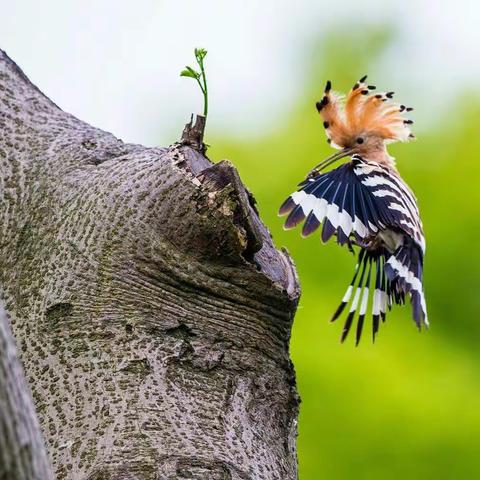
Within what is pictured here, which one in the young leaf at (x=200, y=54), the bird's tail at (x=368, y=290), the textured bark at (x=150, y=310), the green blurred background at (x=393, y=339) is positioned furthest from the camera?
the green blurred background at (x=393, y=339)

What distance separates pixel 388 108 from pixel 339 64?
5.38ft

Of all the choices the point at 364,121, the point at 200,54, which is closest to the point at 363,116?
the point at 364,121

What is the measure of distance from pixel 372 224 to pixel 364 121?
1.29ft

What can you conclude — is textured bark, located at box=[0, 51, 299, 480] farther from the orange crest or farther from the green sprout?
the orange crest

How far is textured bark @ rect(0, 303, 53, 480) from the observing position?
22.9 inches

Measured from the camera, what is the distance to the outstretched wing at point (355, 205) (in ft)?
6.42

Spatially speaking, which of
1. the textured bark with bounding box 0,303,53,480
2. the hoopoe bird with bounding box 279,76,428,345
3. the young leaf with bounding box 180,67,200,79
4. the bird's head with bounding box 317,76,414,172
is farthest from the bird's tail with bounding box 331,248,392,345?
the textured bark with bounding box 0,303,53,480

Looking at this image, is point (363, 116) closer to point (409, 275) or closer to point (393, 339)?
point (409, 275)

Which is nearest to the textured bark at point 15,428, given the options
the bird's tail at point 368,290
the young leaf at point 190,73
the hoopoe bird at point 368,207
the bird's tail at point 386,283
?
the young leaf at point 190,73

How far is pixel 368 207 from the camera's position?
2145 millimetres

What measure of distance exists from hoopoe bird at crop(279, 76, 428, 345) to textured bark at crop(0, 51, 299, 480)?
0.69 meters

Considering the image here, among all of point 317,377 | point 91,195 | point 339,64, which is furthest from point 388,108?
point 339,64

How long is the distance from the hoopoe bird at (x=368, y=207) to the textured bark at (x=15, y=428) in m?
1.23

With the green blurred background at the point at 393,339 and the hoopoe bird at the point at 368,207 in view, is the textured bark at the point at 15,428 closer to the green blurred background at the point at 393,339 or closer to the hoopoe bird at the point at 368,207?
the hoopoe bird at the point at 368,207
